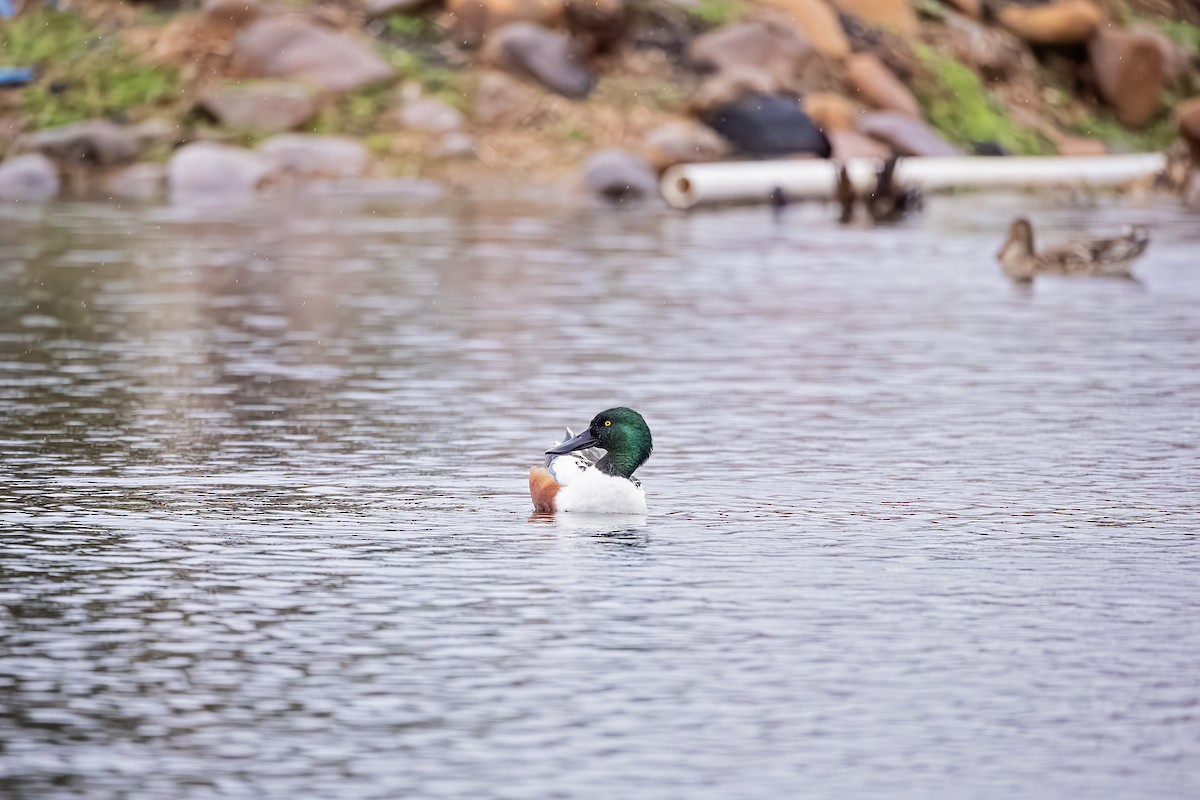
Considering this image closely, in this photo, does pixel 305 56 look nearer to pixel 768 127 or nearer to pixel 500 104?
pixel 500 104

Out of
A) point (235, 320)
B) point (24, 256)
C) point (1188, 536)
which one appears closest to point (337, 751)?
point (1188, 536)

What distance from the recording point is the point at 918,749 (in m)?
8.38

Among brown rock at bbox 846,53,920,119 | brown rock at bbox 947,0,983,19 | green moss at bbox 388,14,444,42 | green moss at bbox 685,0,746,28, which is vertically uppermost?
brown rock at bbox 947,0,983,19

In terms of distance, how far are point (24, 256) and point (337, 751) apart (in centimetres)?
2335

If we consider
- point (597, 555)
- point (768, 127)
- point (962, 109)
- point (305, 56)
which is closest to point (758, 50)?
point (768, 127)

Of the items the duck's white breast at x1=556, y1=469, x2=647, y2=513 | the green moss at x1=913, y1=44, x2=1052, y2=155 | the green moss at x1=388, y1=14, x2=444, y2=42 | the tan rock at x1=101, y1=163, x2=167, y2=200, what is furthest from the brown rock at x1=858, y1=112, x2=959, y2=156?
the duck's white breast at x1=556, y1=469, x2=647, y2=513

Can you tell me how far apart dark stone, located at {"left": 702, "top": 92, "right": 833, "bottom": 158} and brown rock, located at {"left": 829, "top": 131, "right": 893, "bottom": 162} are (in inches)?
13.7

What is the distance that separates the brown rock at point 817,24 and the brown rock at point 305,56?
941cm

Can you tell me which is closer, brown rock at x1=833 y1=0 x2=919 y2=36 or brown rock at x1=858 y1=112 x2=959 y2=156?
brown rock at x1=858 y1=112 x2=959 y2=156

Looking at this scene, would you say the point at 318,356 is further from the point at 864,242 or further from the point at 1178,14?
the point at 1178,14

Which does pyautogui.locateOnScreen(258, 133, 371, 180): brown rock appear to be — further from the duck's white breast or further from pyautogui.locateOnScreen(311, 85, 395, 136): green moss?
the duck's white breast

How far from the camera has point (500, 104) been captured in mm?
49062

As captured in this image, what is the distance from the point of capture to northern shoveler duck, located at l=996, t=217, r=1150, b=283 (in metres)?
29.0

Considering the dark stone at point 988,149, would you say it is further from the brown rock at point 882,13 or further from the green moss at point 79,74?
the green moss at point 79,74
